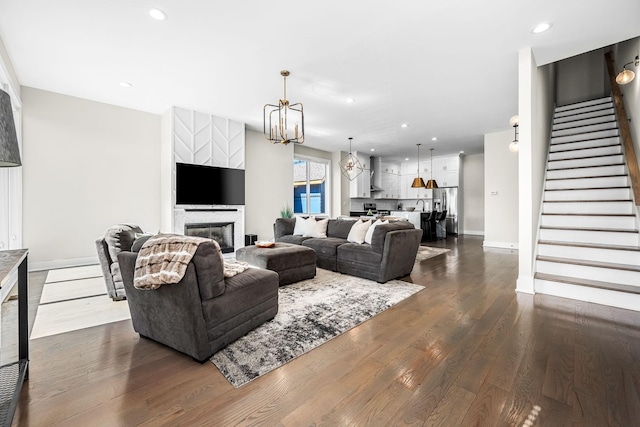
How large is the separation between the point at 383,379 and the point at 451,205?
876 cm

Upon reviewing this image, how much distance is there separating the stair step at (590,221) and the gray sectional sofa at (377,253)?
1.79 meters

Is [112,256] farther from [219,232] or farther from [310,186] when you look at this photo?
[310,186]

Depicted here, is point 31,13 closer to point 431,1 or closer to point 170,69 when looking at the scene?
point 170,69

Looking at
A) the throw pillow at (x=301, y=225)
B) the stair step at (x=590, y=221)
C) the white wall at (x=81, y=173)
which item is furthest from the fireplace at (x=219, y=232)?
the stair step at (x=590, y=221)

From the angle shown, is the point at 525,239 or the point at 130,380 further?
the point at 525,239

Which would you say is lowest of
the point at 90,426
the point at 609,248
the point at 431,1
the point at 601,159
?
the point at 90,426

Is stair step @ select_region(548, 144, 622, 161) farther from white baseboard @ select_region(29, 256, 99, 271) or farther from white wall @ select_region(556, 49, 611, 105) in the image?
white baseboard @ select_region(29, 256, 99, 271)

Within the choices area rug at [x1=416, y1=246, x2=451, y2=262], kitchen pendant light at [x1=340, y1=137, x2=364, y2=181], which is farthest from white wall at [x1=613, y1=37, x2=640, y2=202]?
kitchen pendant light at [x1=340, y1=137, x2=364, y2=181]

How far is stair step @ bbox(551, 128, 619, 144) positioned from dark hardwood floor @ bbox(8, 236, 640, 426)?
3921mm

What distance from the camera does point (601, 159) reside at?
445 cm

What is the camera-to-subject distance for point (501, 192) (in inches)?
261

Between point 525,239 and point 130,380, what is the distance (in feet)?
13.0

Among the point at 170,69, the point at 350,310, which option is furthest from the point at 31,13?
the point at 350,310

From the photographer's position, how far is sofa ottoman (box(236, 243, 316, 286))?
3495mm
